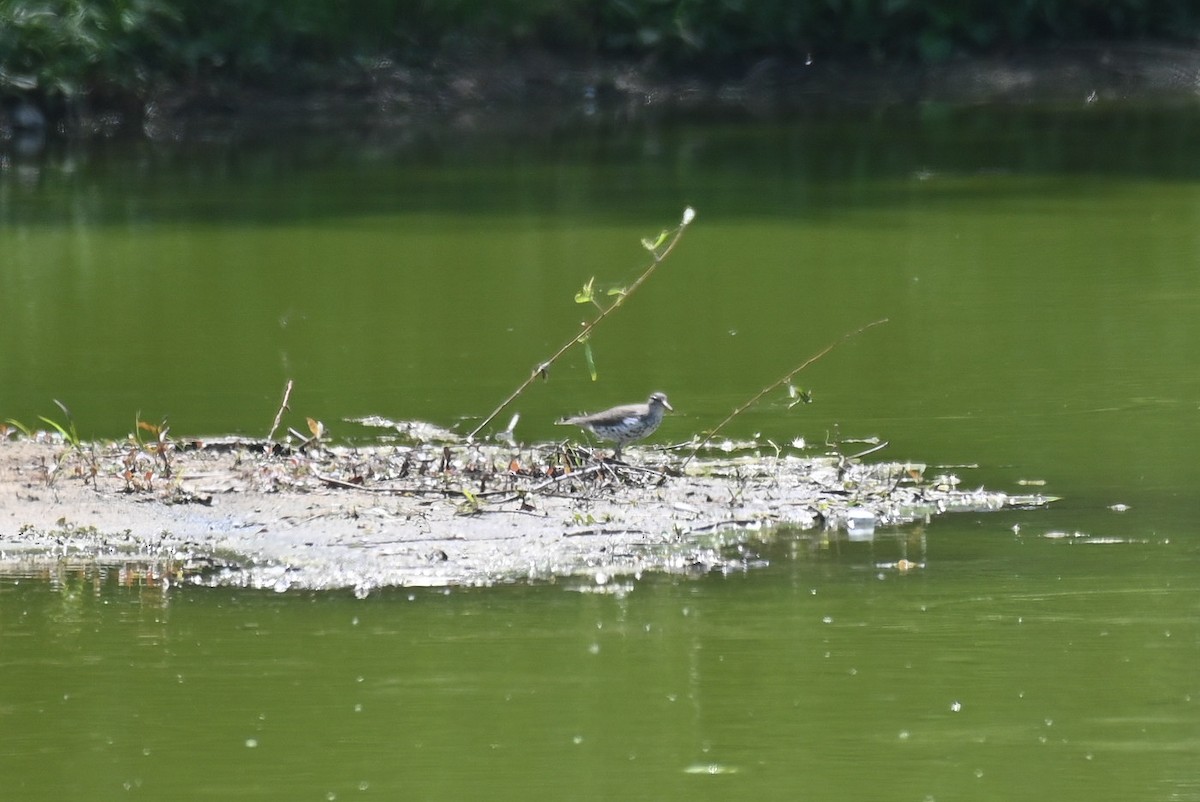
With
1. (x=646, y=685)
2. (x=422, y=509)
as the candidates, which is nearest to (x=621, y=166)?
(x=422, y=509)

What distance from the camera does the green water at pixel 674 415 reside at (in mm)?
4992

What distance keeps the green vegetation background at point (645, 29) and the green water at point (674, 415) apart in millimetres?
3536

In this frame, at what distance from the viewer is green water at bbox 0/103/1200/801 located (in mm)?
4992

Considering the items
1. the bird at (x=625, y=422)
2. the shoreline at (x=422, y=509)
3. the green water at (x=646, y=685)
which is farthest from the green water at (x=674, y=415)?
the bird at (x=625, y=422)

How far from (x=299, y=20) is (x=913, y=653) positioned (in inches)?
689

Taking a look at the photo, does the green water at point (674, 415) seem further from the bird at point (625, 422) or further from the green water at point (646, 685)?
the bird at point (625, 422)

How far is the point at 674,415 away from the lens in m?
8.71

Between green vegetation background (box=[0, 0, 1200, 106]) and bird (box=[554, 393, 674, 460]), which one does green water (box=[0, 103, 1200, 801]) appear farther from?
green vegetation background (box=[0, 0, 1200, 106])

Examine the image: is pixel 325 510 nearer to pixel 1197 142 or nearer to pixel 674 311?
pixel 674 311

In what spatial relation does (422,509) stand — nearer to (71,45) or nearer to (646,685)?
(646,685)

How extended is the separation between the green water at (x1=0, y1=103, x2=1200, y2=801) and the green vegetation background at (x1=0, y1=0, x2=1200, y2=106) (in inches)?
139

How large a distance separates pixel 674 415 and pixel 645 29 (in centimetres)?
1458

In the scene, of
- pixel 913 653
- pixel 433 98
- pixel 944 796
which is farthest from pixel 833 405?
pixel 433 98

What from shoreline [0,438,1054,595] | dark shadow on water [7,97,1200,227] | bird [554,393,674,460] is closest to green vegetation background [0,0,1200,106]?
dark shadow on water [7,97,1200,227]
